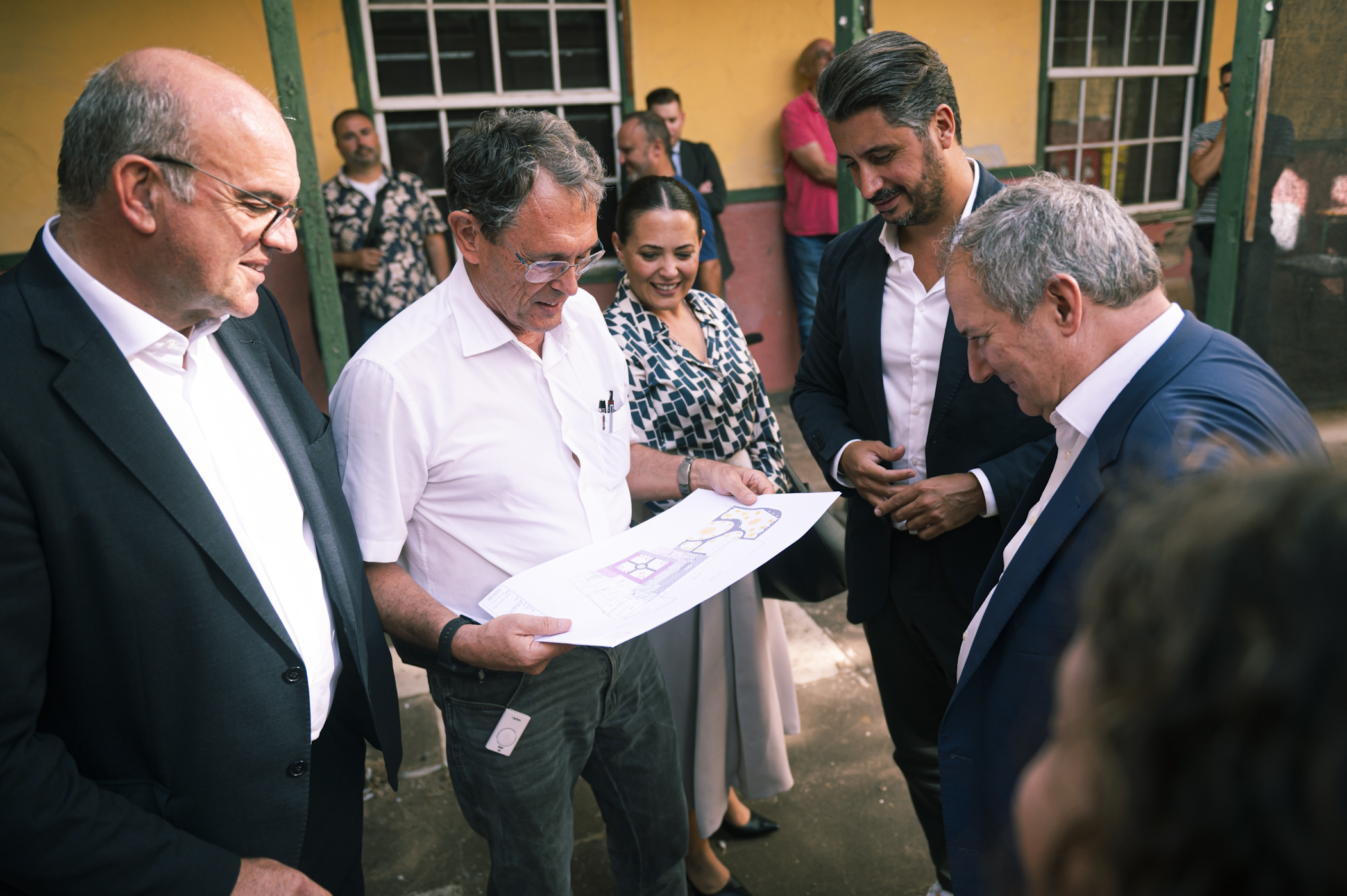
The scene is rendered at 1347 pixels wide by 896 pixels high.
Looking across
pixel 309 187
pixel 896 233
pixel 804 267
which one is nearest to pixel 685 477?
pixel 896 233

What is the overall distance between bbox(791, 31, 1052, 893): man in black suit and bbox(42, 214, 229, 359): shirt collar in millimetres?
1483

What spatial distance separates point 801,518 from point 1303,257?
110 inches

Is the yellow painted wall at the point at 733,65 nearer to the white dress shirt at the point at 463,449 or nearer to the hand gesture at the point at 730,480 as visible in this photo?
the hand gesture at the point at 730,480

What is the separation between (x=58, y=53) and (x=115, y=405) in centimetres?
499

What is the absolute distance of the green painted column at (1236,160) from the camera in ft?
10.0

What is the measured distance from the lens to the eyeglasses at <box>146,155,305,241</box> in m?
1.19

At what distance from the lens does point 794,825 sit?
8.89 feet

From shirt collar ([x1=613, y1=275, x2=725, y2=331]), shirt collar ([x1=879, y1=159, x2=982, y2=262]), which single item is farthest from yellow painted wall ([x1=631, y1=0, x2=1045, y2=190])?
shirt collar ([x1=879, y1=159, x2=982, y2=262])

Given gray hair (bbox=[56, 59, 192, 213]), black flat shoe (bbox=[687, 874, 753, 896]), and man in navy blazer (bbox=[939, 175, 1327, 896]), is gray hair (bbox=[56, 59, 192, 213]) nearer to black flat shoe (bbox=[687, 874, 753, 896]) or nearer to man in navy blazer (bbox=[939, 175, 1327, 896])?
man in navy blazer (bbox=[939, 175, 1327, 896])

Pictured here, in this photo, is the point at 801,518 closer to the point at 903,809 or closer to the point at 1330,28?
the point at 903,809

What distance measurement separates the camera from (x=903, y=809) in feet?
9.00

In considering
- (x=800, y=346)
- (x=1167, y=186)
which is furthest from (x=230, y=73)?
(x=1167, y=186)

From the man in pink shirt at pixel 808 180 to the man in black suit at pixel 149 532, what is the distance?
5.36 m

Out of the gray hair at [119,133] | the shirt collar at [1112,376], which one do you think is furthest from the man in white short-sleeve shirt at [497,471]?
the shirt collar at [1112,376]
